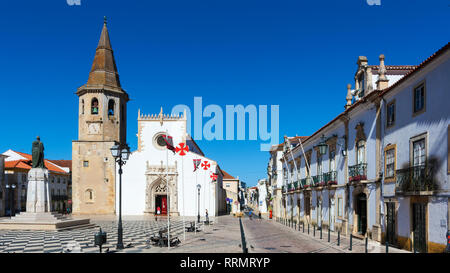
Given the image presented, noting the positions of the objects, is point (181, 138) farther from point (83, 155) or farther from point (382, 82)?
point (382, 82)

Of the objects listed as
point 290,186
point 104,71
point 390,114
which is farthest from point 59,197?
point 390,114

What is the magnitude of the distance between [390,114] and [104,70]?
38.9 meters

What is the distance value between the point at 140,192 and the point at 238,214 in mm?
12978

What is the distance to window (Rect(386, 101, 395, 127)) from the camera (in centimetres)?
1603

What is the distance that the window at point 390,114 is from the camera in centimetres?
1603

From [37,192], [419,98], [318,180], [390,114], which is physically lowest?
[37,192]

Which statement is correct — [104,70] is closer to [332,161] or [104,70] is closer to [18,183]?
[18,183]

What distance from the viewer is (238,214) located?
4844 centimetres

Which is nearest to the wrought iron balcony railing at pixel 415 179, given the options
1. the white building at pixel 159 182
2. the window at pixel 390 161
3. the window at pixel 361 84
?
the window at pixel 390 161

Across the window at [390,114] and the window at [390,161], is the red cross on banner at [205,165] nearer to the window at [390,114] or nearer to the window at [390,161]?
the window at [390,161]

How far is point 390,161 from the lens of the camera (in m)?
16.2

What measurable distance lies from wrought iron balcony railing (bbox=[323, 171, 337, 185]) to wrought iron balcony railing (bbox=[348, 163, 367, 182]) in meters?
2.81

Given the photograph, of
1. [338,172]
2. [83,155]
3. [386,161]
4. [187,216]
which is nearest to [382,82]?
[386,161]

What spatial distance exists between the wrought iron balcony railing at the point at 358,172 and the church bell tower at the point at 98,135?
32.0 m
